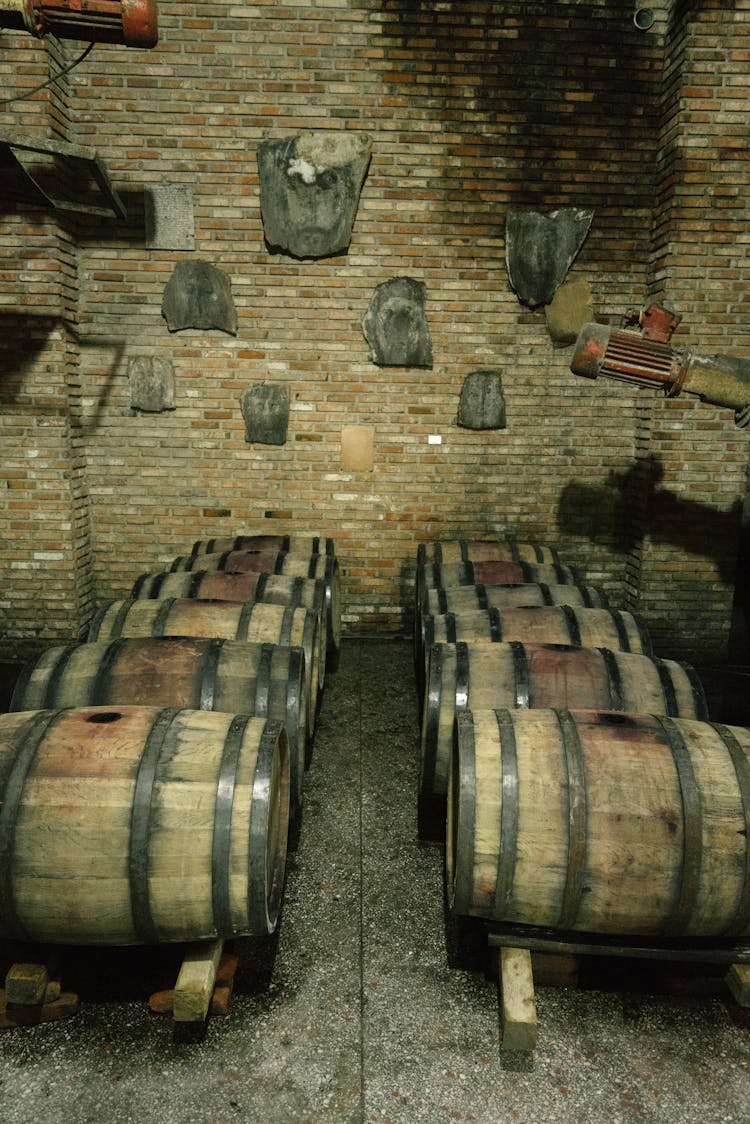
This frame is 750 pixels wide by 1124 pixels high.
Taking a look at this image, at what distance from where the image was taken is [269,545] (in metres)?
5.00

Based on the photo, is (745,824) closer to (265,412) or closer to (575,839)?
(575,839)

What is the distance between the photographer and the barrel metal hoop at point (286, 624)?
344 centimetres

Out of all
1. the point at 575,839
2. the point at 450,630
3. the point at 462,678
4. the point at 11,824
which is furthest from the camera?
the point at 450,630

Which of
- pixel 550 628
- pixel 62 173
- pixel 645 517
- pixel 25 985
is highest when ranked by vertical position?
pixel 62 173

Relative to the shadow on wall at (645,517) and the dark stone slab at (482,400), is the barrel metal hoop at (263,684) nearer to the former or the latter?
the dark stone slab at (482,400)

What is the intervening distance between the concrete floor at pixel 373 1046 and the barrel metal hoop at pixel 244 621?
4.24ft

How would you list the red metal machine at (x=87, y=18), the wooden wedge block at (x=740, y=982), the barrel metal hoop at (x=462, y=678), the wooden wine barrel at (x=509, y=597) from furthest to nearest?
the wooden wine barrel at (x=509, y=597), the red metal machine at (x=87, y=18), the barrel metal hoop at (x=462, y=678), the wooden wedge block at (x=740, y=982)

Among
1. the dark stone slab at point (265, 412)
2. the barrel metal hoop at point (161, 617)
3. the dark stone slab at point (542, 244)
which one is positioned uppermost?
the dark stone slab at point (542, 244)

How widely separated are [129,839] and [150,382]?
14.1ft

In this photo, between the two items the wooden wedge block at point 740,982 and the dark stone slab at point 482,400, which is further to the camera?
the dark stone slab at point 482,400

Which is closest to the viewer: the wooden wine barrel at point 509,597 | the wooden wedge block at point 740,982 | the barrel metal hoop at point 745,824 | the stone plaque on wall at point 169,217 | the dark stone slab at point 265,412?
the barrel metal hoop at point 745,824

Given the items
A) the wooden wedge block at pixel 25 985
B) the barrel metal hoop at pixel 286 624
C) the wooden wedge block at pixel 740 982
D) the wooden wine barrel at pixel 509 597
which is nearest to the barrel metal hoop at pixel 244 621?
the barrel metal hoop at pixel 286 624

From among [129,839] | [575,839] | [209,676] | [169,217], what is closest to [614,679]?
[575,839]

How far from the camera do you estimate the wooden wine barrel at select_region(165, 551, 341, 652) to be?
4504 mm
